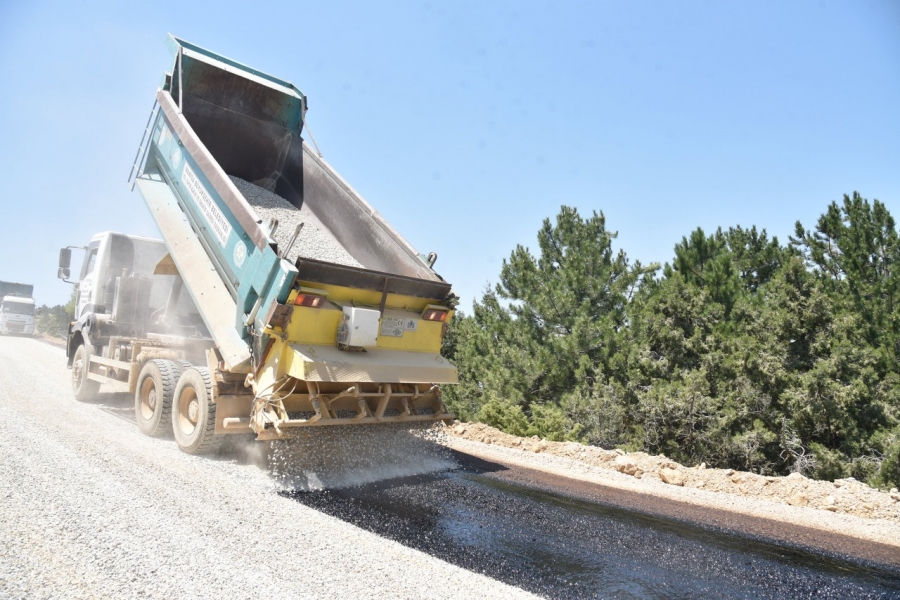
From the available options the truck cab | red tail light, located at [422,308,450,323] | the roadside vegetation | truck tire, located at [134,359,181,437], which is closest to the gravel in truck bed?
red tail light, located at [422,308,450,323]

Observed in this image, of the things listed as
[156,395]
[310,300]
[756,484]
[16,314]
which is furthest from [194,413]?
[16,314]

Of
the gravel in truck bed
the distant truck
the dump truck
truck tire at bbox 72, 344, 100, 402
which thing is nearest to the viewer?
the dump truck

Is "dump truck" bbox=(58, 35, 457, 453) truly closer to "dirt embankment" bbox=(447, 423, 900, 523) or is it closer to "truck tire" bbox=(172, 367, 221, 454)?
"truck tire" bbox=(172, 367, 221, 454)

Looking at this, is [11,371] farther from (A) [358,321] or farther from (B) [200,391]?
(A) [358,321]

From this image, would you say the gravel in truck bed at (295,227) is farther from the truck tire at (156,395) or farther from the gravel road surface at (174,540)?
the gravel road surface at (174,540)

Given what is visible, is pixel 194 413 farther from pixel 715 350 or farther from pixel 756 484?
pixel 715 350

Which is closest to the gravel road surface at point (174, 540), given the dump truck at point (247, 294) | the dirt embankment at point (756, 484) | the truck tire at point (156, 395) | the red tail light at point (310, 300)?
the dump truck at point (247, 294)

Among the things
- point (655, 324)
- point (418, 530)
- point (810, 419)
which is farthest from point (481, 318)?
point (418, 530)

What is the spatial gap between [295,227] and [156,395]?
2.44 meters

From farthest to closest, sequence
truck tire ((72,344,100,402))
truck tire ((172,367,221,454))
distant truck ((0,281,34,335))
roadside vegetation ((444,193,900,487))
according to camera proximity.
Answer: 1. distant truck ((0,281,34,335))
2. roadside vegetation ((444,193,900,487))
3. truck tire ((72,344,100,402))
4. truck tire ((172,367,221,454))

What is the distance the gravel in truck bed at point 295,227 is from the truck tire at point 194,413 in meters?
1.59

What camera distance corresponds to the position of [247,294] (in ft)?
17.6

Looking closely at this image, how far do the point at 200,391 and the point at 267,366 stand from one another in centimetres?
100

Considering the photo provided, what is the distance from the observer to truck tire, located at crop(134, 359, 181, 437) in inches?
248
